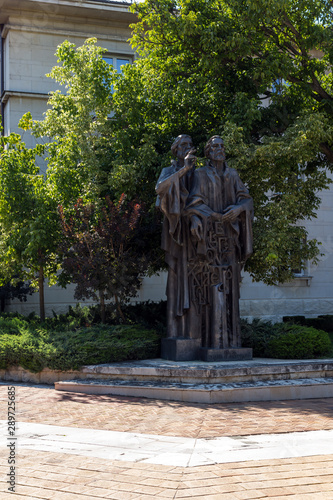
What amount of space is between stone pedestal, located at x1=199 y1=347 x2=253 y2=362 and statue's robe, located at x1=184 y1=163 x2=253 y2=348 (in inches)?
5.5

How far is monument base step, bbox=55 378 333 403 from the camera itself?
8.84 meters

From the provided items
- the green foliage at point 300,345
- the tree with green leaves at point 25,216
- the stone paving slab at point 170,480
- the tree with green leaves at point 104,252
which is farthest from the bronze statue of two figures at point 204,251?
the stone paving slab at point 170,480

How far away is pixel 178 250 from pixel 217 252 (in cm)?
77

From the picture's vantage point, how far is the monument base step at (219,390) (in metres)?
8.84

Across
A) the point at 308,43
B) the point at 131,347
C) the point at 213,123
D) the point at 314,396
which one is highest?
the point at 308,43

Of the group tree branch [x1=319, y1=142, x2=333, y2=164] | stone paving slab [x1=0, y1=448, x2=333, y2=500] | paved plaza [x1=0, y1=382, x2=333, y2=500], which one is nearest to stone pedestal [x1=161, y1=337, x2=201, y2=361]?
paved plaza [x1=0, y1=382, x2=333, y2=500]

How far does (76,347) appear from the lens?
10.6m

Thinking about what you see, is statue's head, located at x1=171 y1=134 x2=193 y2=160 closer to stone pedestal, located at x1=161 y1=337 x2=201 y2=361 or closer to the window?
stone pedestal, located at x1=161 y1=337 x2=201 y2=361

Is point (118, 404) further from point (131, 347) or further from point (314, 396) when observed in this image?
point (314, 396)

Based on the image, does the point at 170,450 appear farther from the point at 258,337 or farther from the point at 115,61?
the point at 115,61

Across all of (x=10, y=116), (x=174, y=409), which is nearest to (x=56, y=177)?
(x=174, y=409)

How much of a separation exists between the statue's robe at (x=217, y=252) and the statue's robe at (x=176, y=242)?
16 centimetres

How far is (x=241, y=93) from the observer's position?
13.5 meters

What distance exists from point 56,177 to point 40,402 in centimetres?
692
